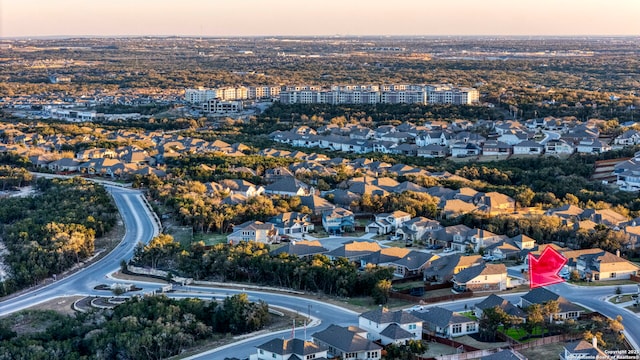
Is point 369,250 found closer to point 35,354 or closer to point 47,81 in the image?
point 35,354

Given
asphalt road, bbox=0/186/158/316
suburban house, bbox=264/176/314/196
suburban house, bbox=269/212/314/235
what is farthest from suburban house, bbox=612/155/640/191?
asphalt road, bbox=0/186/158/316

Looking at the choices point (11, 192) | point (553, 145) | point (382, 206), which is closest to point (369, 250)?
point (382, 206)

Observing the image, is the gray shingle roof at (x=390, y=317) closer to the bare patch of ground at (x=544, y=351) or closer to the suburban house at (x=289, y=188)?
the bare patch of ground at (x=544, y=351)

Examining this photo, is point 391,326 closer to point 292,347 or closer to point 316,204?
point 292,347

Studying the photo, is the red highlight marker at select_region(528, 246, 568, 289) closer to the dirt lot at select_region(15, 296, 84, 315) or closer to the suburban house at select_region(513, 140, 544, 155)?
the dirt lot at select_region(15, 296, 84, 315)

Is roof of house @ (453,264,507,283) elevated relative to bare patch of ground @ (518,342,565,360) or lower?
elevated

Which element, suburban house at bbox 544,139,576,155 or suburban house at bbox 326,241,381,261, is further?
suburban house at bbox 544,139,576,155
